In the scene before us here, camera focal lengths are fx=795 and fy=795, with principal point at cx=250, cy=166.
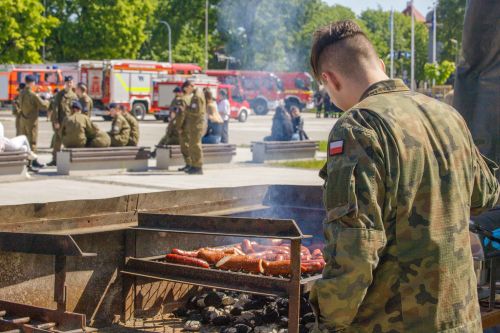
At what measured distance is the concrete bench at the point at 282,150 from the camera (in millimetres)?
18953

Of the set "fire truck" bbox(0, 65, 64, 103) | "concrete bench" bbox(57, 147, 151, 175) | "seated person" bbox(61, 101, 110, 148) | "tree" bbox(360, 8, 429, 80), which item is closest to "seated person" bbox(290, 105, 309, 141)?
"concrete bench" bbox(57, 147, 151, 175)

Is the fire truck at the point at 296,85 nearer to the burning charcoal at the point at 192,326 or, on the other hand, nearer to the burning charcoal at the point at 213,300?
the burning charcoal at the point at 213,300

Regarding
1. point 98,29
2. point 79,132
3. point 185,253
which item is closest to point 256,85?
point 98,29

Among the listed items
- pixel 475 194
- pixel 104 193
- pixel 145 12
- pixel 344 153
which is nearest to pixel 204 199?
pixel 475 194

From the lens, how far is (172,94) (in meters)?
39.6

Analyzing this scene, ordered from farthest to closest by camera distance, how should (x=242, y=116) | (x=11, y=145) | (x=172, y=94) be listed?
(x=242, y=116), (x=172, y=94), (x=11, y=145)

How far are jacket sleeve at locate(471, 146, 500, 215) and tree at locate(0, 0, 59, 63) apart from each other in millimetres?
36033

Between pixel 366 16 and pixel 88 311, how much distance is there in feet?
394

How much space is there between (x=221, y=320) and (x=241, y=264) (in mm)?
504

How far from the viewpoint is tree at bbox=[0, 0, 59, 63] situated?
36906 mm

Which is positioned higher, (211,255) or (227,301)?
(211,255)

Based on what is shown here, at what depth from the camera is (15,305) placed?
4.16m

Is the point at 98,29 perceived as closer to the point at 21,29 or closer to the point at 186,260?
the point at 21,29

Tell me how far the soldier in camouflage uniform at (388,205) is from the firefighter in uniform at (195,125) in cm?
1349
